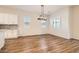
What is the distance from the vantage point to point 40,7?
166cm

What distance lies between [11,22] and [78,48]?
121cm

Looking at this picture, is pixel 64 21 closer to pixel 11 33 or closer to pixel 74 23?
pixel 74 23

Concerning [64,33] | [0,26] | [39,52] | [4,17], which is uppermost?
[4,17]

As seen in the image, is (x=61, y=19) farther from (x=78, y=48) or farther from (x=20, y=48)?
(x=20, y=48)

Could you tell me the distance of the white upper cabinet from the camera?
65.8 inches

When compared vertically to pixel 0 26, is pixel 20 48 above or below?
below

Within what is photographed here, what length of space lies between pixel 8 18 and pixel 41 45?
2.37 feet

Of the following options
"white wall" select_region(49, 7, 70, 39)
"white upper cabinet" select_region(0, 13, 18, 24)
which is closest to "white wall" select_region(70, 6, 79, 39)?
"white wall" select_region(49, 7, 70, 39)

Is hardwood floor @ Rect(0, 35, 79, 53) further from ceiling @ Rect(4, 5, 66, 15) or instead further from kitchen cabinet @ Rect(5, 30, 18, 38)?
ceiling @ Rect(4, 5, 66, 15)

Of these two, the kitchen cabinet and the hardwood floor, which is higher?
the kitchen cabinet

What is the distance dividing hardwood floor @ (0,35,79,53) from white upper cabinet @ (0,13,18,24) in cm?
31

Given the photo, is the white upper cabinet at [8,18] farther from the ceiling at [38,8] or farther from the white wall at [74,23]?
the white wall at [74,23]

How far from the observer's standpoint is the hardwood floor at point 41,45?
1652 mm

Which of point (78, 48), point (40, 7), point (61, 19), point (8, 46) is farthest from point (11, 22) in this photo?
point (78, 48)
